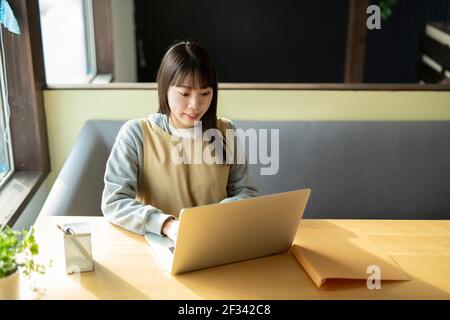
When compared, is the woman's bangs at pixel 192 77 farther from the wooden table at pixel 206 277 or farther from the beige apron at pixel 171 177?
the wooden table at pixel 206 277

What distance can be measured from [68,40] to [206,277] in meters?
2.10

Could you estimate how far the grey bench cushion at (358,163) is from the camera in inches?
91.3

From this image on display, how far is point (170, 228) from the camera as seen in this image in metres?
1.31

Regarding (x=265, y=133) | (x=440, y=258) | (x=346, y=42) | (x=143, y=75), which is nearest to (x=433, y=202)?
(x=265, y=133)

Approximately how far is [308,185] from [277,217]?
46.0 inches

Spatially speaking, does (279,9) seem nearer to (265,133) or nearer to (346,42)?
(346,42)

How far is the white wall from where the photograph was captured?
3.48m

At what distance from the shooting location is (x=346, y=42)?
4.68 meters

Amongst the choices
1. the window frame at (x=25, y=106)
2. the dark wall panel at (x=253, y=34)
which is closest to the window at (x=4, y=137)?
the window frame at (x=25, y=106)

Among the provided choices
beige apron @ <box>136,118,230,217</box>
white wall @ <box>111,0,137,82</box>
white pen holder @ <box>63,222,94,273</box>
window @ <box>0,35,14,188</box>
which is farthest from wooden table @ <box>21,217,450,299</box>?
white wall @ <box>111,0,137,82</box>

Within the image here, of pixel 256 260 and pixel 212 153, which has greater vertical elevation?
pixel 212 153

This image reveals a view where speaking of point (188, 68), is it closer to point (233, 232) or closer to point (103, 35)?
point (233, 232)

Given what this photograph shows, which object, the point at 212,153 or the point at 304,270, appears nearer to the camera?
the point at 304,270

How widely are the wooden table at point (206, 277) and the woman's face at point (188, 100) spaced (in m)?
0.36
